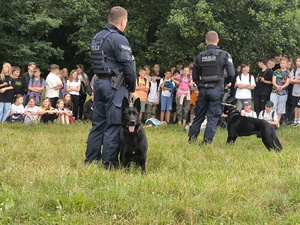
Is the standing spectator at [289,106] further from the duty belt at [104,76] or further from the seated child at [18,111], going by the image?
the duty belt at [104,76]

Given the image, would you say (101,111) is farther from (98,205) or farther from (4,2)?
(4,2)

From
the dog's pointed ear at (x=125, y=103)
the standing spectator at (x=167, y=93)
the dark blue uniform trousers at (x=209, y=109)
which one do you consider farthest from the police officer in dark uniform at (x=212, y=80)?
the standing spectator at (x=167, y=93)

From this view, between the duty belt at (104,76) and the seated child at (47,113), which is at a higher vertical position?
the duty belt at (104,76)

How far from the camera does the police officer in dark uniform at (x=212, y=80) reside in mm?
8914

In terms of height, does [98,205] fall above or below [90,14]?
below

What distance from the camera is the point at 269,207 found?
15.7ft

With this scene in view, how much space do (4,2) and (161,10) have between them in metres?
13.8

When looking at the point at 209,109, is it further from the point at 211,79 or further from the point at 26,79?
the point at 26,79

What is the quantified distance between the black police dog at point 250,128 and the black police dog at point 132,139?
3.13m

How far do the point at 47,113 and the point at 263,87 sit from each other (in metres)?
6.16

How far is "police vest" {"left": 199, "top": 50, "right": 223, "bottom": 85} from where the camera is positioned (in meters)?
8.91

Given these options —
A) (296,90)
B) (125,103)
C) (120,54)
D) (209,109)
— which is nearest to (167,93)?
(296,90)

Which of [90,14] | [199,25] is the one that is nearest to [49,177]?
[199,25]

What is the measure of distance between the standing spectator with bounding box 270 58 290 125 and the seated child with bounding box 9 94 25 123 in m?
7.03
